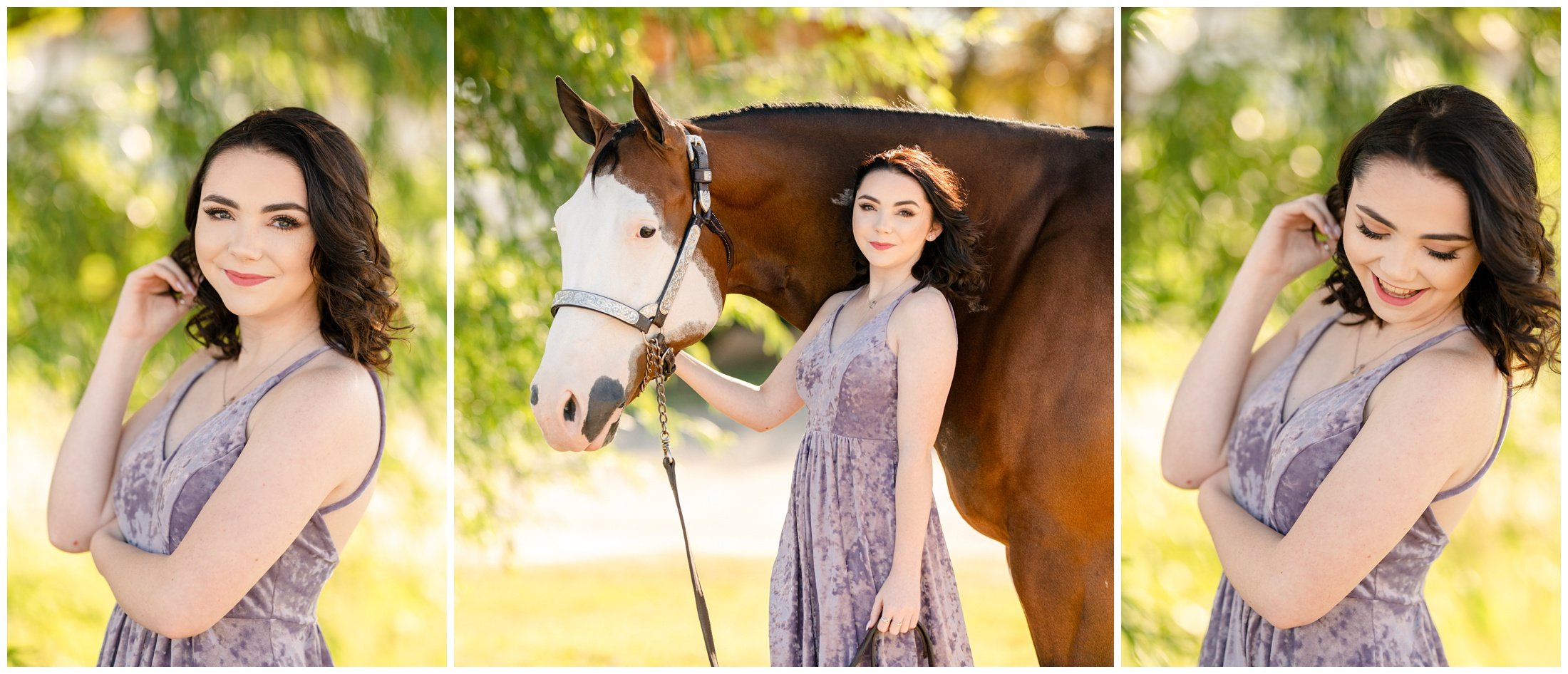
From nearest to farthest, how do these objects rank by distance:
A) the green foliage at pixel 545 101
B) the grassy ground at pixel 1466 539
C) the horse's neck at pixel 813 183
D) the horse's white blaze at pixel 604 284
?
the horse's white blaze at pixel 604 284, the horse's neck at pixel 813 183, the green foliage at pixel 545 101, the grassy ground at pixel 1466 539

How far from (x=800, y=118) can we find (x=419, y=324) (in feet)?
6.08

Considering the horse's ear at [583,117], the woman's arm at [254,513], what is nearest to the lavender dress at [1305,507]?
the horse's ear at [583,117]

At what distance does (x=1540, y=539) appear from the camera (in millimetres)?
3508

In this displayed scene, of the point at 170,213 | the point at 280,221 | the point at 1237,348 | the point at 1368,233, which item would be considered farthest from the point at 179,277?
the point at 1368,233

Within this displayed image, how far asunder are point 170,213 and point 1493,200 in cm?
367

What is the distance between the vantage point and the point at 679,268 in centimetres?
189

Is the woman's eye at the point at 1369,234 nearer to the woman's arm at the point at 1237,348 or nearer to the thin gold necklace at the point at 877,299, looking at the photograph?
the woman's arm at the point at 1237,348

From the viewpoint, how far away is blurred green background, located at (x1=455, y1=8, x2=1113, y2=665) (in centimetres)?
312

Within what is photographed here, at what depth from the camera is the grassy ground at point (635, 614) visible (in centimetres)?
379

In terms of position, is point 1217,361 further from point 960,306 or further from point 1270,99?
point 1270,99

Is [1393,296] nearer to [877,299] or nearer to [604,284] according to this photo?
[877,299]

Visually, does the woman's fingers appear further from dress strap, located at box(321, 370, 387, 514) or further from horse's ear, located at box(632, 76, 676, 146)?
horse's ear, located at box(632, 76, 676, 146)

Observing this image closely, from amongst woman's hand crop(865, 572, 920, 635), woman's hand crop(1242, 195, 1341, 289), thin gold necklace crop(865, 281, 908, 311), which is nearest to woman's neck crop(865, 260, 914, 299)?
thin gold necklace crop(865, 281, 908, 311)

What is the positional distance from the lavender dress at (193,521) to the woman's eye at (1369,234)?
168 cm
